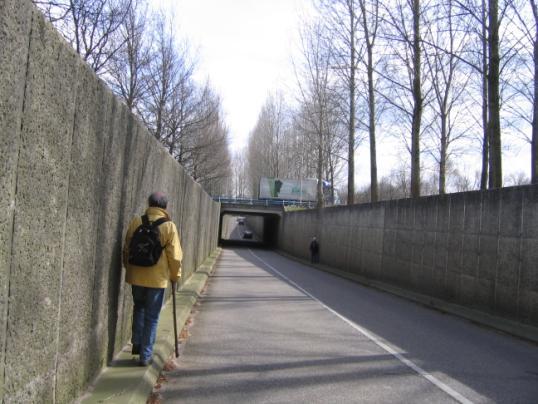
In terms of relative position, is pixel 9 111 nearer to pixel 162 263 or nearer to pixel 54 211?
pixel 54 211

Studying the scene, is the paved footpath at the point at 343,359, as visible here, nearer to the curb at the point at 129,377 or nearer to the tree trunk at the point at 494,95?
the curb at the point at 129,377

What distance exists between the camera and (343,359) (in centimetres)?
702

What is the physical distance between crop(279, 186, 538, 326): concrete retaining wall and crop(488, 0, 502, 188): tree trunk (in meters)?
1.84

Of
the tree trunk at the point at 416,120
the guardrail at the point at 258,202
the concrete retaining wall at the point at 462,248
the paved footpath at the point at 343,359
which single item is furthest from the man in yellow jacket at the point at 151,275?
the guardrail at the point at 258,202

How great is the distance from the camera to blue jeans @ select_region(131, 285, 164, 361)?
5.50 metres

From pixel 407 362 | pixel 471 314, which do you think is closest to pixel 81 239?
pixel 407 362

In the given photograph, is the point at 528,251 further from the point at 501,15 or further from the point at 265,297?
the point at 501,15

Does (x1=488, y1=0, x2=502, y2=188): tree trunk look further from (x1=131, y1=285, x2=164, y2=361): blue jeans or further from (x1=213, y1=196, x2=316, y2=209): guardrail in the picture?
(x1=213, y1=196, x2=316, y2=209): guardrail

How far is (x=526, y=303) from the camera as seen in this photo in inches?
414

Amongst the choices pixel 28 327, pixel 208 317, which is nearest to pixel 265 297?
pixel 208 317

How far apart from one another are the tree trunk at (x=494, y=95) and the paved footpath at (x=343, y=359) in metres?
5.43

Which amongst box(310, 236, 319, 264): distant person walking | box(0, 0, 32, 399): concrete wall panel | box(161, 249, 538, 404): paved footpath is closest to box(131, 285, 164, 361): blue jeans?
box(161, 249, 538, 404): paved footpath

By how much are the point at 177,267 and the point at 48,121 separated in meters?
2.44

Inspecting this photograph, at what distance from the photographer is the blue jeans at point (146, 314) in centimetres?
550
